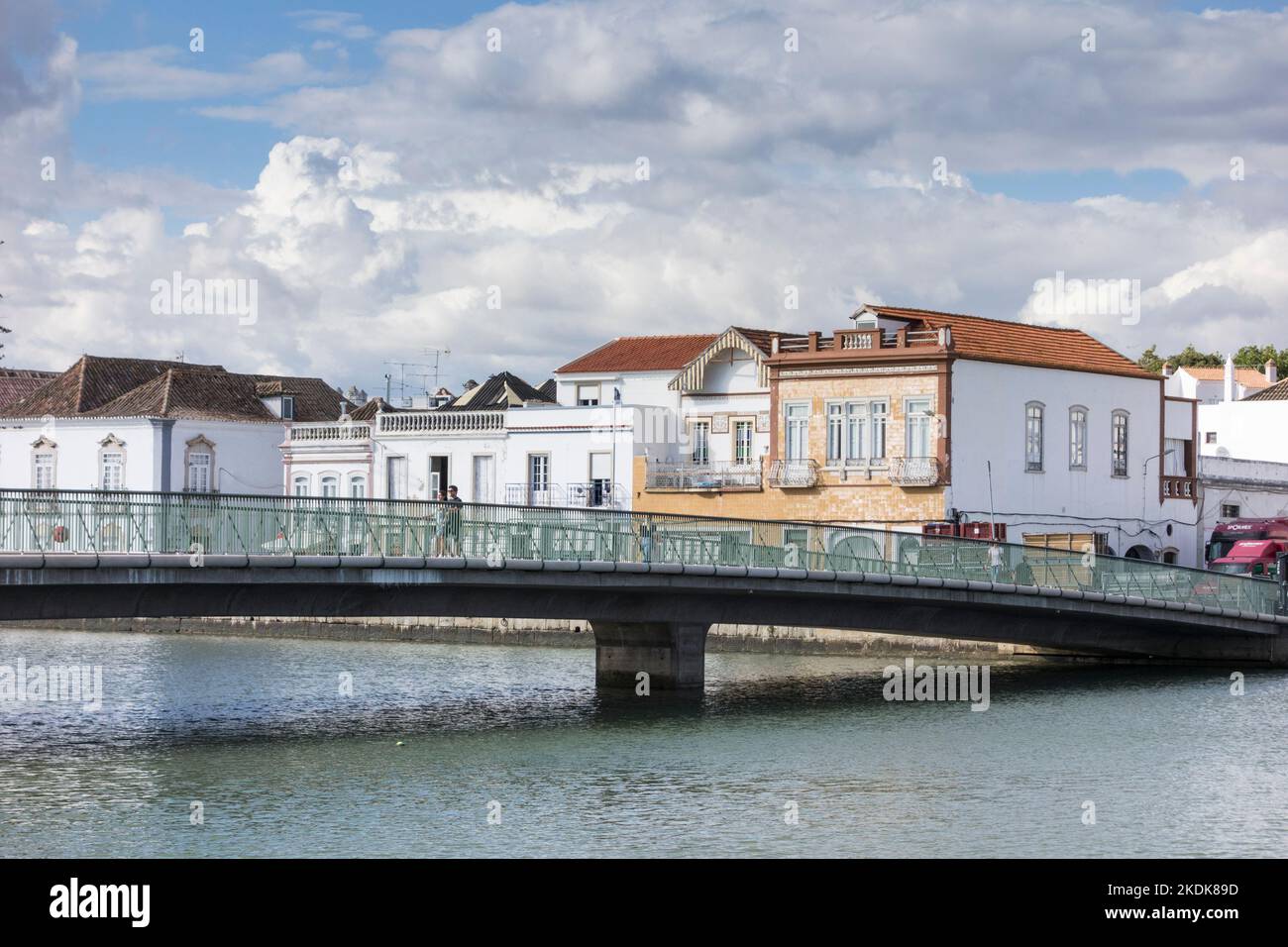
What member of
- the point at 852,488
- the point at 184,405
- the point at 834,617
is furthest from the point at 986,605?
the point at 184,405

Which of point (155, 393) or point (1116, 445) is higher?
point (155, 393)

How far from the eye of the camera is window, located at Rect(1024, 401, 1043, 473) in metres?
62.7

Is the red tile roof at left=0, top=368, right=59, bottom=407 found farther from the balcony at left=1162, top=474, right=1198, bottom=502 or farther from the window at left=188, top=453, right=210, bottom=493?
the balcony at left=1162, top=474, right=1198, bottom=502

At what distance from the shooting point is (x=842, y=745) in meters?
36.3

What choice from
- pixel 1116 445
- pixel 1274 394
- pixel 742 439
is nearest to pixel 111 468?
pixel 742 439

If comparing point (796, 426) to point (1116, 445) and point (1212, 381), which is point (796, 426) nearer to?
point (1116, 445)

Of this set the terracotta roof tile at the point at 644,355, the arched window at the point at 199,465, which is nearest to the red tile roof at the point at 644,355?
the terracotta roof tile at the point at 644,355

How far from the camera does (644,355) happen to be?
74375 mm

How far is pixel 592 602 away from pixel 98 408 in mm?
46801

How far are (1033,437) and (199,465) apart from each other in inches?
1414

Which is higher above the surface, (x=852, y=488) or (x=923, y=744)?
(x=852, y=488)

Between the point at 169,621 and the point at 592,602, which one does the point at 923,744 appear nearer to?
the point at 592,602

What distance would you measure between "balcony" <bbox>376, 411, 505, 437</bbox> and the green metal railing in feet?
92.1

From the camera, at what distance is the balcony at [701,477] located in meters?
65.4
